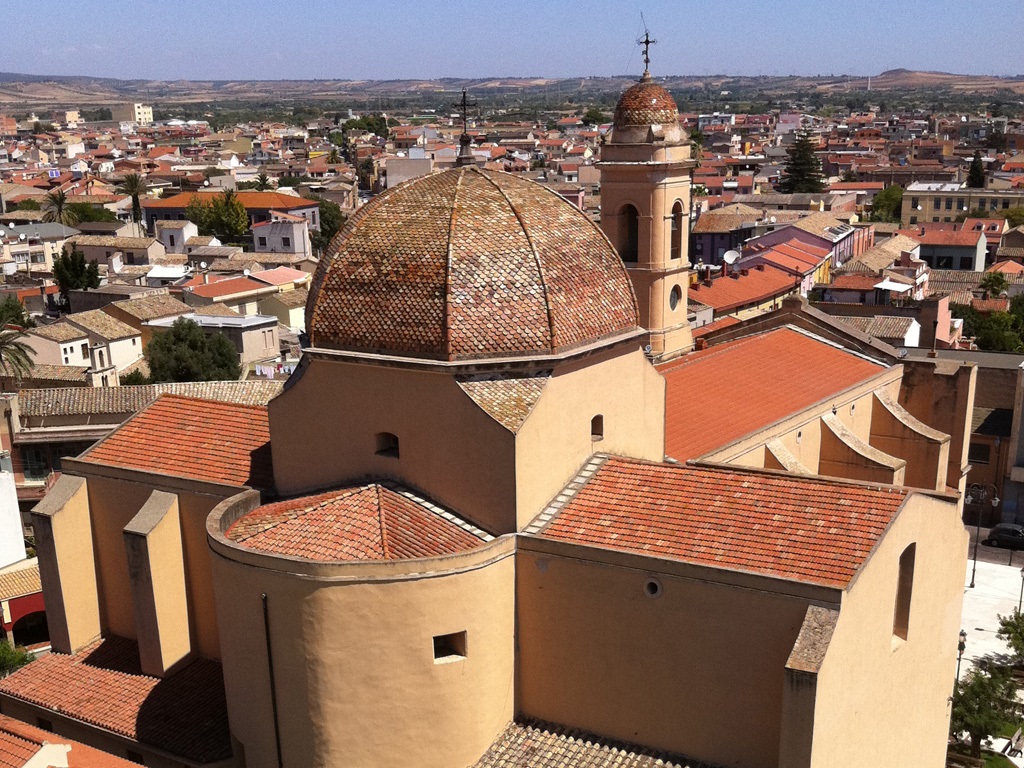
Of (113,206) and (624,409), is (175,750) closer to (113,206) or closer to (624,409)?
(624,409)

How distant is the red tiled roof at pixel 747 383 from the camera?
18.9m

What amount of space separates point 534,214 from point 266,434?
6.16m

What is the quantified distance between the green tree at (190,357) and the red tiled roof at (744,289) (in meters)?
19.9

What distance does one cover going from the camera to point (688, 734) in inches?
526

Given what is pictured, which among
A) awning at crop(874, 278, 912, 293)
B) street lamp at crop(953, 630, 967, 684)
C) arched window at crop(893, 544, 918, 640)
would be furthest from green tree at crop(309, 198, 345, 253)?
arched window at crop(893, 544, 918, 640)

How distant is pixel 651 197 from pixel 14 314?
34528 millimetres

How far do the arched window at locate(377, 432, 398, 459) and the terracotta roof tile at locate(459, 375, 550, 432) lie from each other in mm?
1696

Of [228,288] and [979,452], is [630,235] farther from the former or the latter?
[228,288]

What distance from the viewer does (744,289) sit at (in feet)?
162

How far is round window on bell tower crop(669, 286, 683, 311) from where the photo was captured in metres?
26.6

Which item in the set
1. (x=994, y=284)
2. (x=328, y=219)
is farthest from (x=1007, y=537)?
(x=328, y=219)

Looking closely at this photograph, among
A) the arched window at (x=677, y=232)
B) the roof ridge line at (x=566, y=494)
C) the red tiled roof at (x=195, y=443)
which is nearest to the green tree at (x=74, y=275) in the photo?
the arched window at (x=677, y=232)

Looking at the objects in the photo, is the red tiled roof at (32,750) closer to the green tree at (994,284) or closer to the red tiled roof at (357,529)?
the red tiled roof at (357,529)

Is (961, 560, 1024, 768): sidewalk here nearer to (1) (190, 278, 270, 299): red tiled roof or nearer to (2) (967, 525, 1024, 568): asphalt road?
(2) (967, 525, 1024, 568): asphalt road
